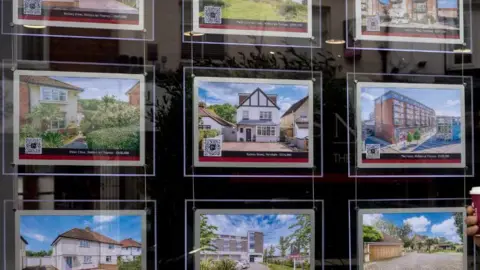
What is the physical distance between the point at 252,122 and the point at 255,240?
0.85 metres

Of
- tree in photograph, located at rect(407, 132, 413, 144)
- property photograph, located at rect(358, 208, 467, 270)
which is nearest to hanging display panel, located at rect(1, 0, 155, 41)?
tree in photograph, located at rect(407, 132, 413, 144)

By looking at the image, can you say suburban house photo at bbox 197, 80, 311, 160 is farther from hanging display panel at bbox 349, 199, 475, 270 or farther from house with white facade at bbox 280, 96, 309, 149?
hanging display panel at bbox 349, 199, 475, 270

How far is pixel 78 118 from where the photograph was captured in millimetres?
4055

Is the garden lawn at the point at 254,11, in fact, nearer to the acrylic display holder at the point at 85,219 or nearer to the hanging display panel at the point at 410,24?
the hanging display panel at the point at 410,24

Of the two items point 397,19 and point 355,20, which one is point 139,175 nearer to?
point 355,20

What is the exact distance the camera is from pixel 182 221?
13.8ft

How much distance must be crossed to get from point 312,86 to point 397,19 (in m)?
0.83

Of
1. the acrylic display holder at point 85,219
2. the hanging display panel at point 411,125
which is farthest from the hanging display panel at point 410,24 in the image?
the acrylic display holder at point 85,219

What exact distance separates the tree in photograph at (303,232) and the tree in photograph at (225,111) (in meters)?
0.86

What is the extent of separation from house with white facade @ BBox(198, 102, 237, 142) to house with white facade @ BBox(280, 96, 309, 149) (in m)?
0.38

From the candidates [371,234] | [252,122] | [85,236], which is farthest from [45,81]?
[371,234]

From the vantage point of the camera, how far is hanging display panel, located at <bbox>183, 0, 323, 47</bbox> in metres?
4.23

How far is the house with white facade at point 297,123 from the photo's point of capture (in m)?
4.29

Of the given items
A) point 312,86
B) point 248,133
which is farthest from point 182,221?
point 312,86
